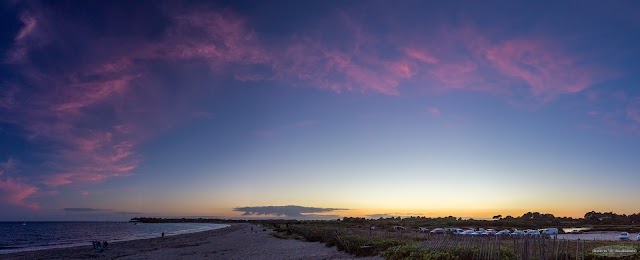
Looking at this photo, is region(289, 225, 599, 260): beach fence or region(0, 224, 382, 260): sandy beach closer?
region(289, 225, 599, 260): beach fence

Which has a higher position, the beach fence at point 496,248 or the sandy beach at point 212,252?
the beach fence at point 496,248

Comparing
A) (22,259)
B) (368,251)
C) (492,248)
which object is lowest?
(22,259)

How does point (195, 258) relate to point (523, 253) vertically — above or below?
below

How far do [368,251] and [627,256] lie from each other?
14.2 metres

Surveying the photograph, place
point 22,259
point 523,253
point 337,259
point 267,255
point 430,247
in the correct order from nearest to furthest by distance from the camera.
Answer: point 523,253 < point 430,247 < point 337,259 < point 267,255 < point 22,259

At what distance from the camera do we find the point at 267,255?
33656 mm

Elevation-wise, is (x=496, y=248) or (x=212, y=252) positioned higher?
(x=496, y=248)

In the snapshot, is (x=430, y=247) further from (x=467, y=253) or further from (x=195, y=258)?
(x=195, y=258)

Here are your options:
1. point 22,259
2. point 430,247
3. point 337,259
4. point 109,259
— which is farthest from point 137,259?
point 430,247

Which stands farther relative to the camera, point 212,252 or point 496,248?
point 212,252

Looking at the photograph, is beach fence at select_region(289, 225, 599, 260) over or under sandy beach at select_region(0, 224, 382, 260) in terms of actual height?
over

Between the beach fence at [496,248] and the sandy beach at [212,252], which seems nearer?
the beach fence at [496,248]

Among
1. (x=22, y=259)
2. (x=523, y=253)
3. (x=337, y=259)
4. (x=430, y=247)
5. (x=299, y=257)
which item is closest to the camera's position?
(x=523, y=253)

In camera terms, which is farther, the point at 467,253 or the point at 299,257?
the point at 299,257
